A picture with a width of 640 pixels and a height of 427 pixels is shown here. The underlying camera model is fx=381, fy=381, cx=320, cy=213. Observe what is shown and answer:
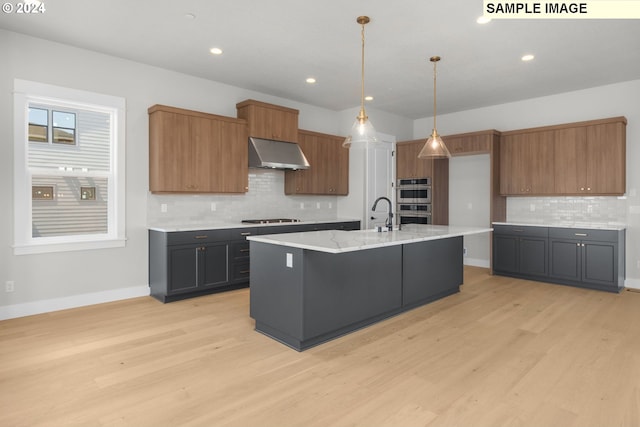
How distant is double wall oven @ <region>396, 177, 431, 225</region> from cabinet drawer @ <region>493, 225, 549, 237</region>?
4.51ft

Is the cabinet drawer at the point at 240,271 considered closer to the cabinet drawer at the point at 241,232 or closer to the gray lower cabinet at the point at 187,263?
the gray lower cabinet at the point at 187,263

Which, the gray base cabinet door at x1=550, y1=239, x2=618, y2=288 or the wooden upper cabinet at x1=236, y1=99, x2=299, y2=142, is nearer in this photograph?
the gray base cabinet door at x1=550, y1=239, x2=618, y2=288

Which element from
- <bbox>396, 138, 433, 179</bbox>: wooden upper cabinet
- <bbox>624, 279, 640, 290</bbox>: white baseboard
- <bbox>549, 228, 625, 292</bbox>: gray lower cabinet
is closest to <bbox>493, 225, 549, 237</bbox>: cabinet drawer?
<bbox>549, 228, 625, 292</bbox>: gray lower cabinet

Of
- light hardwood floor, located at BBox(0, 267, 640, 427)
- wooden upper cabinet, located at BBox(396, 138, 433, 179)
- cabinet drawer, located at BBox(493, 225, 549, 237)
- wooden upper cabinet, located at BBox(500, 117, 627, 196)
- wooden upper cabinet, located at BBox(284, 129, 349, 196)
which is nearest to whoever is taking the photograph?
light hardwood floor, located at BBox(0, 267, 640, 427)

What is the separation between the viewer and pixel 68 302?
168 inches

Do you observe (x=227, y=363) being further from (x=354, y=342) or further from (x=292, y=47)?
(x=292, y=47)

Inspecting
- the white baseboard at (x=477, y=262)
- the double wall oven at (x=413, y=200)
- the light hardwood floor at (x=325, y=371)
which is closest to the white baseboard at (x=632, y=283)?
the light hardwood floor at (x=325, y=371)

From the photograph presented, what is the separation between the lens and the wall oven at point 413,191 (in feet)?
23.5

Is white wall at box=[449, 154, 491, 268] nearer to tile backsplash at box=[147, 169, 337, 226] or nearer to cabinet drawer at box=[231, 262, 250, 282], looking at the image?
tile backsplash at box=[147, 169, 337, 226]

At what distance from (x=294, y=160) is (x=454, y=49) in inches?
105

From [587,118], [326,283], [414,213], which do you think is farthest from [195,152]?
[587,118]

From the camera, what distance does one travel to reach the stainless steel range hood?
5457 mm

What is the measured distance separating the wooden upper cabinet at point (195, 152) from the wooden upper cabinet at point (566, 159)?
Result: 4266mm

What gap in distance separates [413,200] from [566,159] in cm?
259
